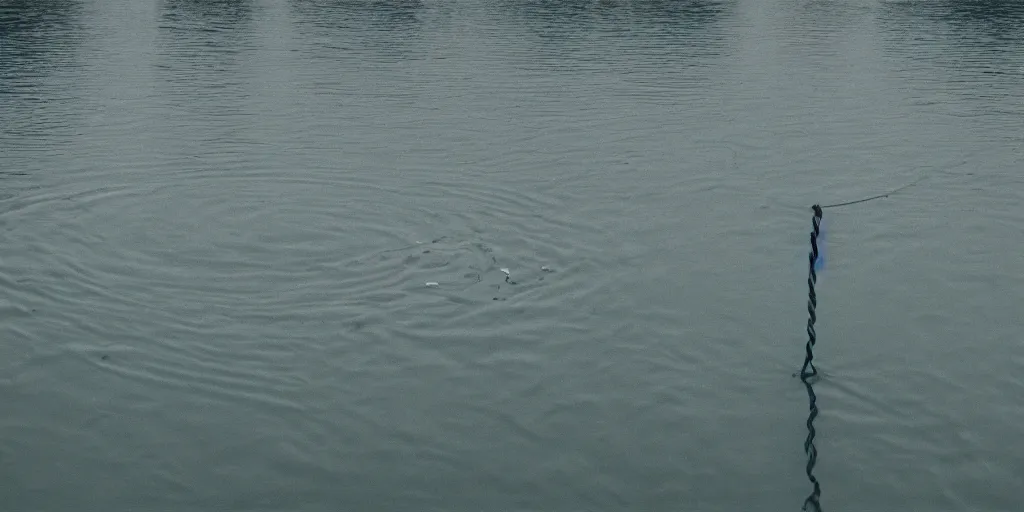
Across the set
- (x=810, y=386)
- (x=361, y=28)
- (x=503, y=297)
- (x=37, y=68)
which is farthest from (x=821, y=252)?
(x=361, y=28)

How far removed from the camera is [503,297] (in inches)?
987

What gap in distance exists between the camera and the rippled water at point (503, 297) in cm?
1909

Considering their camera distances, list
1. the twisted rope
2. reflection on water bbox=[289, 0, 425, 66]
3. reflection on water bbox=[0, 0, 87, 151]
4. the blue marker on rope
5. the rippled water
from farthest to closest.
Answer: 1. reflection on water bbox=[289, 0, 425, 66]
2. reflection on water bbox=[0, 0, 87, 151]
3. the blue marker on rope
4. the rippled water
5. the twisted rope

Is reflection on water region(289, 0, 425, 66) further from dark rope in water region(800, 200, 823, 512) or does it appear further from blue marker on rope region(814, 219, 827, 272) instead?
dark rope in water region(800, 200, 823, 512)

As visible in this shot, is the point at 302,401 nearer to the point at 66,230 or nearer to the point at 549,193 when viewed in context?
the point at 66,230

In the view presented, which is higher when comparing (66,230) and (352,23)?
(66,230)

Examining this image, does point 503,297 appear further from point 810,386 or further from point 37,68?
point 37,68

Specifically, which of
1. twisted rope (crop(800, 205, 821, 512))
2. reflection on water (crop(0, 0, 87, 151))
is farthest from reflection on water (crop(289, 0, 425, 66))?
twisted rope (crop(800, 205, 821, 512))

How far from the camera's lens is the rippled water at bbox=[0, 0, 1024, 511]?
19094mm

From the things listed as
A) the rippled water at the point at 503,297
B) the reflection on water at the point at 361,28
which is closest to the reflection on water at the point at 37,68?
the rippled water at the point at 503,297

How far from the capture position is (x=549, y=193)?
109 ft

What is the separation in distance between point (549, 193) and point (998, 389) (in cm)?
1403

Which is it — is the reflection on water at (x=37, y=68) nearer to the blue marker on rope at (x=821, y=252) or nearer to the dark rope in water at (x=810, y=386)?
the blue marker on rope at (x=821, y=252)

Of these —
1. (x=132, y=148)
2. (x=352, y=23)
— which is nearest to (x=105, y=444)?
(x=132, y=148)
